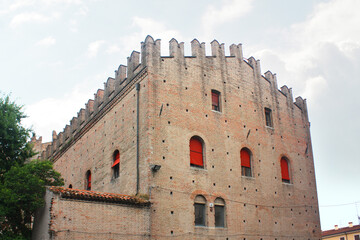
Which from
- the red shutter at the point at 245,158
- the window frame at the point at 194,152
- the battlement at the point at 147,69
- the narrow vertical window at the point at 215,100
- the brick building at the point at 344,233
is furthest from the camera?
the brick building at the point at 344,233

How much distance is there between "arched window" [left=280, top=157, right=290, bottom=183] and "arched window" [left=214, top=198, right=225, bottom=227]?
4.77 metres

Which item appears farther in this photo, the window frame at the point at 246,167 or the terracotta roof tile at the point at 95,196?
the window frame at the point at 246,167

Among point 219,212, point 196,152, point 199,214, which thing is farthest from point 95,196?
point 219,212

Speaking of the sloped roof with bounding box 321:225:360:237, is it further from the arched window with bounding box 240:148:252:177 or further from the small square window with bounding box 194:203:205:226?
the small square window with bounding box 194:203:205:226

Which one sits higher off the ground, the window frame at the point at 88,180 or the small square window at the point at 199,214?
the window frame at the point at 88,180

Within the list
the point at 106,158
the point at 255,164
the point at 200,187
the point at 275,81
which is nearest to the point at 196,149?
the point at 200,187

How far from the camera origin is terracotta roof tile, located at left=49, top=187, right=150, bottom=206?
15.3 meters

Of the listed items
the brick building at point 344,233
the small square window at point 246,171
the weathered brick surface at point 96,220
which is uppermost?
the small square window at point 246,171

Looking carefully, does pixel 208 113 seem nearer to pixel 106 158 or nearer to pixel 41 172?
pixel 106 158

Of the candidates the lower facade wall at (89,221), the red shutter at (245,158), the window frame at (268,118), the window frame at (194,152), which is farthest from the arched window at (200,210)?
the window frame at (268,118)

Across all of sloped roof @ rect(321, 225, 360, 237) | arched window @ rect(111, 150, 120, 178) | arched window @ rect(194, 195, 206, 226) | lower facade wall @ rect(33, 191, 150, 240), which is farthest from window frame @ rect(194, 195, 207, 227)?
sloped roof @ rect(321, 225, 360, 237)

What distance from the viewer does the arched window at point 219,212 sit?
61.9ft

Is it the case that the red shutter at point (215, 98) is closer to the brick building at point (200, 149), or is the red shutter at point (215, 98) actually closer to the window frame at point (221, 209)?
the brick building at point (200, 149)

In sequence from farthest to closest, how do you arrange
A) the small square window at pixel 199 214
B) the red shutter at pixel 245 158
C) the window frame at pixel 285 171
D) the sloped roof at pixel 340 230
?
the sloped roof at pixel 340 230
the window frame at pixel 285 171
the red shutter at pixel 245 158
the small square window at pixel 199 214
